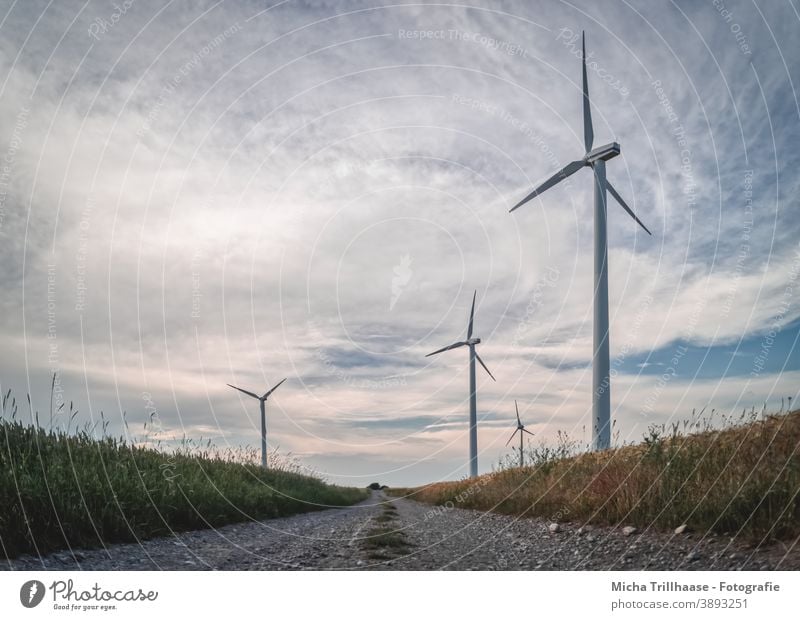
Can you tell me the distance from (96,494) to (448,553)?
21.0 ft

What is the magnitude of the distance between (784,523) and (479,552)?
15.0 ft

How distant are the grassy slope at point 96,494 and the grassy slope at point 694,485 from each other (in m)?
8.19

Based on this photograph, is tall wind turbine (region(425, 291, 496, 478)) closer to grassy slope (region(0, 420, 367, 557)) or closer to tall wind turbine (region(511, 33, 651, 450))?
tall wind turbine (region(511, 33, 651, 450))

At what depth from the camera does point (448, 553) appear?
9.85 m

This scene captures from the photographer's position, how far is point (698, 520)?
885 cm

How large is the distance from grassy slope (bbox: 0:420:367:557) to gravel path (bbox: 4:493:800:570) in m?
0.42

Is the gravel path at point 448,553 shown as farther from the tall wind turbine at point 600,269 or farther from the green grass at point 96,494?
the tall wind turbine at point 600,269

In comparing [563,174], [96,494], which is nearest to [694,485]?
[96,494]

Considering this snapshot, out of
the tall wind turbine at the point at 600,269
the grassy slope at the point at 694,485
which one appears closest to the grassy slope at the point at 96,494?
the grassy slope at the point at 694,485
